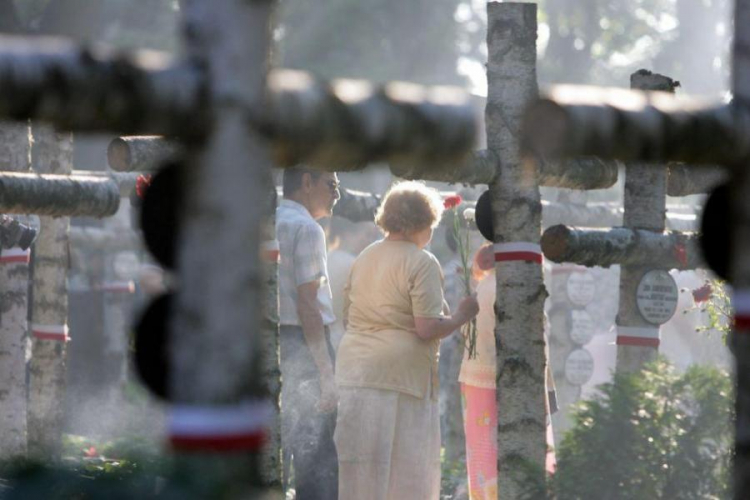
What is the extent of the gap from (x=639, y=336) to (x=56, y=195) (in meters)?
3.72

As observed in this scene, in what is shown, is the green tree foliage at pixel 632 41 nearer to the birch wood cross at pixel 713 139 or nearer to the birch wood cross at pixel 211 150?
the birch wood cross at pixel 713 139

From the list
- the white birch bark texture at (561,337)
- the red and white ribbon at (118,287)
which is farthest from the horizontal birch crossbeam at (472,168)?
the red and white ribbon at (118,287)

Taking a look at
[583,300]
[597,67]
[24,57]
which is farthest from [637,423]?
[597,67]

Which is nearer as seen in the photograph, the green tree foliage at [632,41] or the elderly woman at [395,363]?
the elderly woman at [395,363]

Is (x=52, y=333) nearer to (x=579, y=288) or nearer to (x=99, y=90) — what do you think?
(x=579, y=288)

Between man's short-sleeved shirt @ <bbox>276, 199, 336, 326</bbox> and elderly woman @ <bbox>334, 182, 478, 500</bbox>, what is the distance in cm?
38

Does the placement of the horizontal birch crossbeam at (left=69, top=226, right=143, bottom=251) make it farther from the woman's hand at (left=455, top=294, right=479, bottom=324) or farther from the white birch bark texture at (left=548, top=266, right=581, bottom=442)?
the woman's hand at (left=455, top=294, right=479, bottom=324)

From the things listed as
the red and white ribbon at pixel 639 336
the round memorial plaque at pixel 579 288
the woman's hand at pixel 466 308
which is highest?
the woman's hand at pixel 466 308

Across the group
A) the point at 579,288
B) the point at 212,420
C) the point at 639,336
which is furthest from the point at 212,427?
the point at 579,288

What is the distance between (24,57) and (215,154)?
0.36 m

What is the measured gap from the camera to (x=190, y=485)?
102 inches

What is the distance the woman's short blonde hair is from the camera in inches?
304

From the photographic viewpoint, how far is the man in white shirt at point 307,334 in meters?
8.11

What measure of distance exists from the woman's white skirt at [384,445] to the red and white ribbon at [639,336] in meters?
1.35
